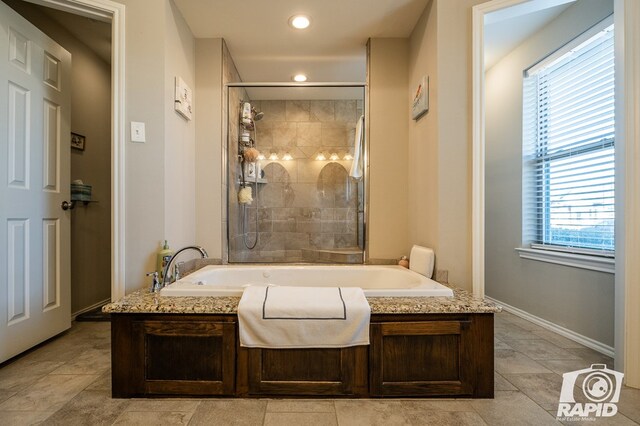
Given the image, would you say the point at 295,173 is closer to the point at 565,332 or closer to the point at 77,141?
the point at 77,141

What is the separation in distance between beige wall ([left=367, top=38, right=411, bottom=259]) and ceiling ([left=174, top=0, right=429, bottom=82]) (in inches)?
7.3

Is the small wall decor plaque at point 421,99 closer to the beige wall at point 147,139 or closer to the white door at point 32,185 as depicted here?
the beige wall at point 147,139

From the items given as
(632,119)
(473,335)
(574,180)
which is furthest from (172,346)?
(574,180)

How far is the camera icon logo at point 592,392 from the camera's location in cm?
143

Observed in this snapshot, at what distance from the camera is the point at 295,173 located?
3.46 metres

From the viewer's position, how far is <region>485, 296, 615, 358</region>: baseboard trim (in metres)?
2.06

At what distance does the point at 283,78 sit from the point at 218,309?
2.50 meters

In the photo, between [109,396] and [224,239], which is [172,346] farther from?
[224,239]

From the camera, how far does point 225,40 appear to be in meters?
2.56

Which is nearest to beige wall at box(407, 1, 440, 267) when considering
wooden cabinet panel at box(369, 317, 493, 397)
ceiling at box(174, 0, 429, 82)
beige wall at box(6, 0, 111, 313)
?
ceiling at box(174, 0, 429, 82)

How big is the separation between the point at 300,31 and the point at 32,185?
211 cm

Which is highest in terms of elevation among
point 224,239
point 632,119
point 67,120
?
point 67,120

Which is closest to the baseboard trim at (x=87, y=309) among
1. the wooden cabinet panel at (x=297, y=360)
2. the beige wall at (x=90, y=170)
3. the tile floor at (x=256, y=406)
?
the beige wall at (x=90, y=170)

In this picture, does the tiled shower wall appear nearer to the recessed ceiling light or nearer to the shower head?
the shower head
